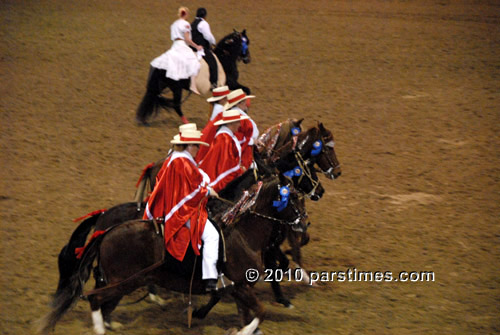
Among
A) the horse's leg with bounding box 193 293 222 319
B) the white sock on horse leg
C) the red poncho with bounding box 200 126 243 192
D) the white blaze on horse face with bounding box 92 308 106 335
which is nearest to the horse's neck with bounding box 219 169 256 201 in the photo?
the red poncho with bounding box 200 126 243 192

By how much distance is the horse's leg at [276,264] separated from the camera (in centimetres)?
754

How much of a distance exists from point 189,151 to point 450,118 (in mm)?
8733

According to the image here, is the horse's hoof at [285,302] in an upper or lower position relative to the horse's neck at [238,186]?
lower

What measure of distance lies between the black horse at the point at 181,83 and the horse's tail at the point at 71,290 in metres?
6.32

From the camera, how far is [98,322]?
6578 millimetres

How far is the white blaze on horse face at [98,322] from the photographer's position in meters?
6.57

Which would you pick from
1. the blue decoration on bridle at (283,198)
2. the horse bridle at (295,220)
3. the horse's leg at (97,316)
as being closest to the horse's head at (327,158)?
Answer: the horse bridle at (295,220)

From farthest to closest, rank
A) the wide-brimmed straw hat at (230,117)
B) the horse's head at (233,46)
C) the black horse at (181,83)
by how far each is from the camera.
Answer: the horse's head at (233,46) → the black horse at (181,83) → the wide-brimmed straw hat at (230,117)

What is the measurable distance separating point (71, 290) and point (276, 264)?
2.30m

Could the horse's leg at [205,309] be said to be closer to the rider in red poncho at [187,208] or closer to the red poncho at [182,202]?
the rider in red poncho at [187,208]

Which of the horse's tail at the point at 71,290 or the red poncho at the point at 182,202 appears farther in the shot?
the horse's tail at the point at 71,290

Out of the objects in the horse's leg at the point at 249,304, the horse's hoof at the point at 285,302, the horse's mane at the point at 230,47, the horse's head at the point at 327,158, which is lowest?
the horse's hoof at the point at 285,302

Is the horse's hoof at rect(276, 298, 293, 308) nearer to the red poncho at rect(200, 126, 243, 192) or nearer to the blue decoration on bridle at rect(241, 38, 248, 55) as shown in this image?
the red poncho at rect(200, 126, 243, 192)

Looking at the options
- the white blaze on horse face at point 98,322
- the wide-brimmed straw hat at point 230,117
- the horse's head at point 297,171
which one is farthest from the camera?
the horse's head at point 297,171
